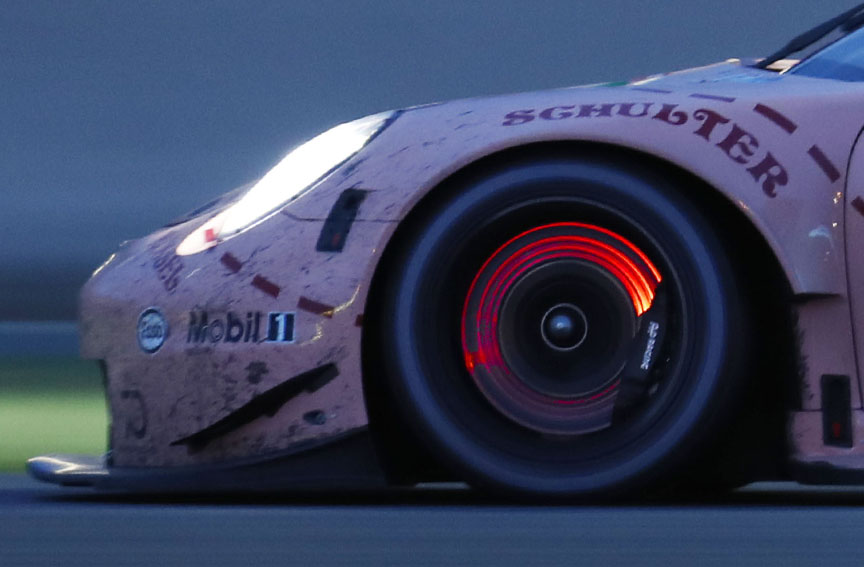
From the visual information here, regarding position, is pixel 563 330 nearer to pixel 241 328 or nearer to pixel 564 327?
pixel 564 327

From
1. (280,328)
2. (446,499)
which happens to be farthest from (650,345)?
(280,328)

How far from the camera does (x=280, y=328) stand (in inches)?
161

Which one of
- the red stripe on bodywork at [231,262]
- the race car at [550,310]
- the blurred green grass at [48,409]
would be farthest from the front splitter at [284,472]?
the blurred green grass at [48,409]

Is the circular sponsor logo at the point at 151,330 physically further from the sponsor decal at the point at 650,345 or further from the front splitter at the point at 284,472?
the sponsor decal at the point at 650,345

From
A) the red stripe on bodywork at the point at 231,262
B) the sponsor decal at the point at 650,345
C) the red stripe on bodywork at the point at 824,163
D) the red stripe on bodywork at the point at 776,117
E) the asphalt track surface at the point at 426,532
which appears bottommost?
the asphalt track surface at the point at 426,532

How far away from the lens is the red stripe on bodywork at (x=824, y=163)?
13.1 feet

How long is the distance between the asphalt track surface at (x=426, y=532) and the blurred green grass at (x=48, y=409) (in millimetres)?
1827

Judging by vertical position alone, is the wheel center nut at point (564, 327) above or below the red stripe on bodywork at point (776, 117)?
→ below

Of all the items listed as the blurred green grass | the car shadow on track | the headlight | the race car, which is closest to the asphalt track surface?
the car shadow on track

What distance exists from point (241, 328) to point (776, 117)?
3.92 ft

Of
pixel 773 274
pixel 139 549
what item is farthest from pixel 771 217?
pixel 139 549

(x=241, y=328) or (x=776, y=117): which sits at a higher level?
(x=776, y=117)

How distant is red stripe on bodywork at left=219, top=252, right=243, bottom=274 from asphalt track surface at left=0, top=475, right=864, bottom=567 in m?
0.51

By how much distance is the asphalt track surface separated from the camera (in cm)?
330
